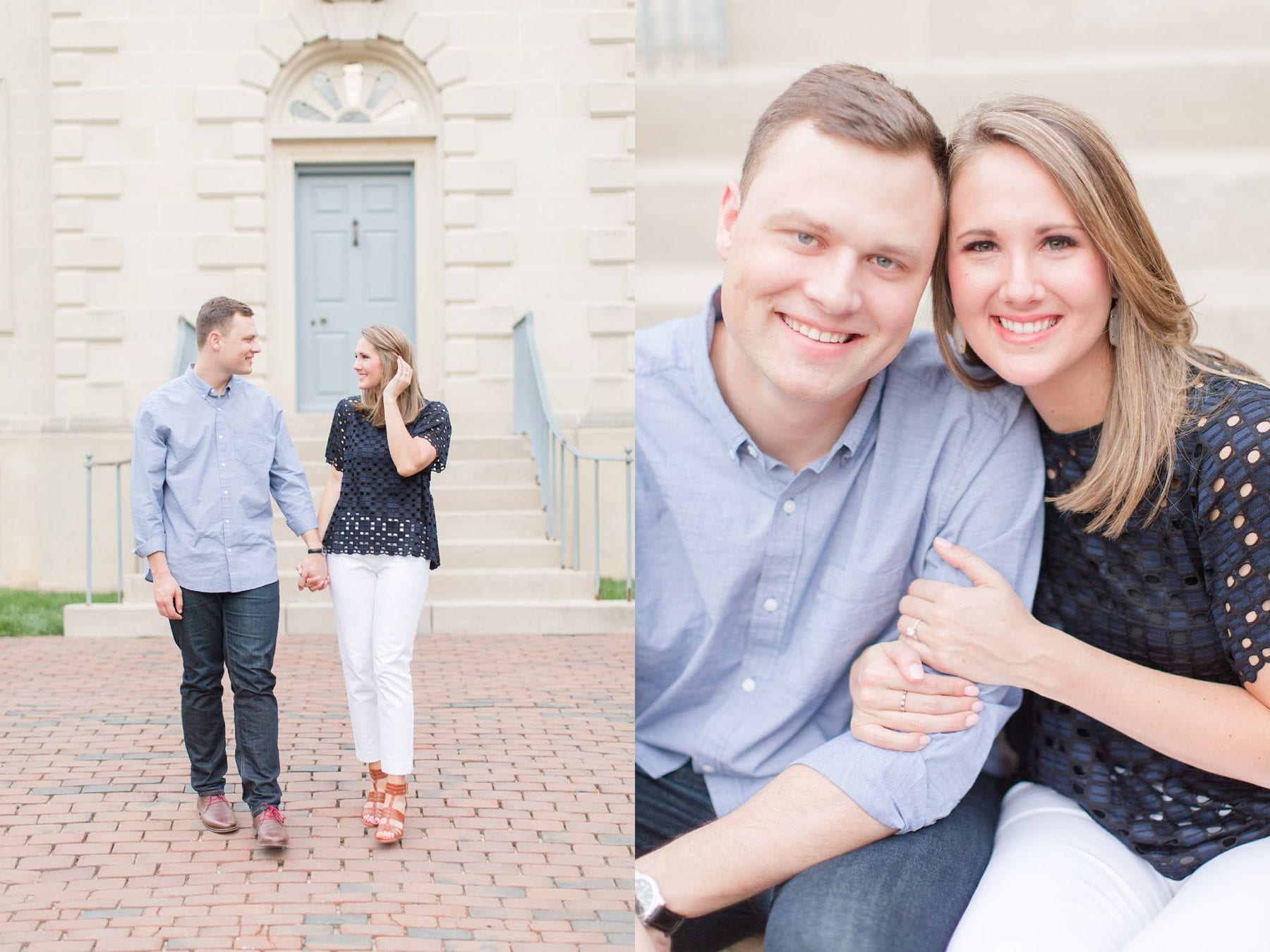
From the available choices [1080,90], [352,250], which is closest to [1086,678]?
[1080,90]

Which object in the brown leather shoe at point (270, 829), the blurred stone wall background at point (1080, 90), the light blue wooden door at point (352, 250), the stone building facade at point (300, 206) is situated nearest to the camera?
the blurred stone wall background at point (1080, 90)

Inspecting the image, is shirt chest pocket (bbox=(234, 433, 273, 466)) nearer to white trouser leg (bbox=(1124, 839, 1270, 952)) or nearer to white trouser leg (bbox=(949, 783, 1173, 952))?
white trouser leg (bbox=(949, 783, 1173, 952))

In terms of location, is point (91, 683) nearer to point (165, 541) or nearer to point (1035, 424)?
point (165, 541)

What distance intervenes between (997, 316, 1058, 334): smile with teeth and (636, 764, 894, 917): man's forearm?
58 cm

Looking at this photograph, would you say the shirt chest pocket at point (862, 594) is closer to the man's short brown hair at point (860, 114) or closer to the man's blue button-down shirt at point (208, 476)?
the man's short brown hair at point (860, 114)

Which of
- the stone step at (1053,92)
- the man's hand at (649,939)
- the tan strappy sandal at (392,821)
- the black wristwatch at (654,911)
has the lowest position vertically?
the tan strappy sandal at (392,821)

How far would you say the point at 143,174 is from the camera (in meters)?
3.22

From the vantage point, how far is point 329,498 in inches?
93.4

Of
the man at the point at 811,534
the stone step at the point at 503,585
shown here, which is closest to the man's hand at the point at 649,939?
the man at the point at 811,534

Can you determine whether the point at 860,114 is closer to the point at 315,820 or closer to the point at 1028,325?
the point at 1028,325

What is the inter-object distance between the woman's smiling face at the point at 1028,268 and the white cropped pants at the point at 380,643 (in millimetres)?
1483

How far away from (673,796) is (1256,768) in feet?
2.47

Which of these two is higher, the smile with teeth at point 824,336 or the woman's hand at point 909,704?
the smile with teeth at point 824,336

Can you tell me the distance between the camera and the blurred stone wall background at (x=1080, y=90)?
1.59 m
